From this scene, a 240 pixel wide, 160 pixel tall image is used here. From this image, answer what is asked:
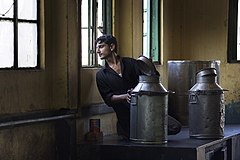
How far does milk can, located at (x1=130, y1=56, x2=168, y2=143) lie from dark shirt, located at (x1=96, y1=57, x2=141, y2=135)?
235 mm

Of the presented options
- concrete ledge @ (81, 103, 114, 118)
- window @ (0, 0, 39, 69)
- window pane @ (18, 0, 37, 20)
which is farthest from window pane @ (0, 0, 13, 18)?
concrete ledge @ (81, 103, 114, 118)

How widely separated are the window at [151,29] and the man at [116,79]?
1187mm

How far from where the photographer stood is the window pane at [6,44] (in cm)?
419

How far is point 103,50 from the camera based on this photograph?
16.4 feet

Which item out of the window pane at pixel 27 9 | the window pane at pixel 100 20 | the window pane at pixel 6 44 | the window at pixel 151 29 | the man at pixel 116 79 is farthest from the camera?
the window at pixel 151 29

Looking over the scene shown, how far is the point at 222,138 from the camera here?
524 centimetres

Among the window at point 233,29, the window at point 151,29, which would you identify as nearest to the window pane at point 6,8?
the window at point 151,29

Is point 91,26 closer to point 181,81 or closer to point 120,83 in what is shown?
point 120,83

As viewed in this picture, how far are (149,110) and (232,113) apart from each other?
2493 mm

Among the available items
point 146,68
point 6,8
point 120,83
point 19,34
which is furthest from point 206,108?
point 6,8

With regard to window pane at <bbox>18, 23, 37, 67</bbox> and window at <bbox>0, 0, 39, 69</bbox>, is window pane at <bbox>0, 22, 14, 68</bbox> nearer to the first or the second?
window at <bbox>0, 0, 39, 69</bbox>

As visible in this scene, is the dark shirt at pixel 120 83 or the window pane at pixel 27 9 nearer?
the window pane at pixel 27 9

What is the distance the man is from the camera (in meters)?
4.98

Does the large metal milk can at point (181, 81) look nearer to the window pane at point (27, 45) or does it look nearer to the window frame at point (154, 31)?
the window frame at point (154, 31)
